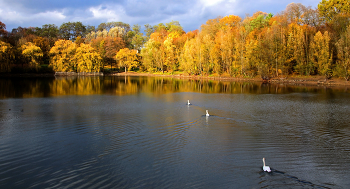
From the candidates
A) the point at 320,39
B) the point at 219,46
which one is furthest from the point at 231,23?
the point at 320,39

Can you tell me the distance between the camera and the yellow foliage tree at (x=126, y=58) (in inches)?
3147

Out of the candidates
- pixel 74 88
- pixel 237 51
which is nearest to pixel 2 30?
pixel 74 88

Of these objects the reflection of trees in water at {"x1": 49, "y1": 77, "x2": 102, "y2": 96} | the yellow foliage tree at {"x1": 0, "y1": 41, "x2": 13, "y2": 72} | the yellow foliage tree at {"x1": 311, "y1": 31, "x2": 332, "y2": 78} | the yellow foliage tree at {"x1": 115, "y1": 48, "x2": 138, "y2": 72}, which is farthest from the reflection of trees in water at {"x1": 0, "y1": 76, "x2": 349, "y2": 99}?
the yellow foliage tree at {"x1": 115, "y1": 48, "x2": 138, "y2": 72}

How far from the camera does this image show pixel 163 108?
65.2ft

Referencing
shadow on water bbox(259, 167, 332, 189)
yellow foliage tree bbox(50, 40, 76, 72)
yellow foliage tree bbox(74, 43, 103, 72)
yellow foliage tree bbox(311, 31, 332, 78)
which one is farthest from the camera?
yellow foliage tree bbox(74, 43, 103, 72)

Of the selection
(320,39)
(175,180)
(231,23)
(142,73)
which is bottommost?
(175,180)

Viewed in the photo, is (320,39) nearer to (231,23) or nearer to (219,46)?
(219,46)

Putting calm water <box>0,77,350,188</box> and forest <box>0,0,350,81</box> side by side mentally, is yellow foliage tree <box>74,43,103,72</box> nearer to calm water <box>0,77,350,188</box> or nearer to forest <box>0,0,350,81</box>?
forest <box>0,0,350,81</box>

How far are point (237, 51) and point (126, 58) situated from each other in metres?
39.0

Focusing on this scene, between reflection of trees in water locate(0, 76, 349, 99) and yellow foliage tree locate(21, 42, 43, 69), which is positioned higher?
yellow foliage tree locate(21, 42, 43, 69)

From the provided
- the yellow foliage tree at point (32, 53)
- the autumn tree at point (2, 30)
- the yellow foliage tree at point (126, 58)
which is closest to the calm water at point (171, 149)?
the yellow foliage tree at point (32, 53)

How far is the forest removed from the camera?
153 feet

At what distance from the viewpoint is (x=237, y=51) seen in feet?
186

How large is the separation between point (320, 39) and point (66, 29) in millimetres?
99918
